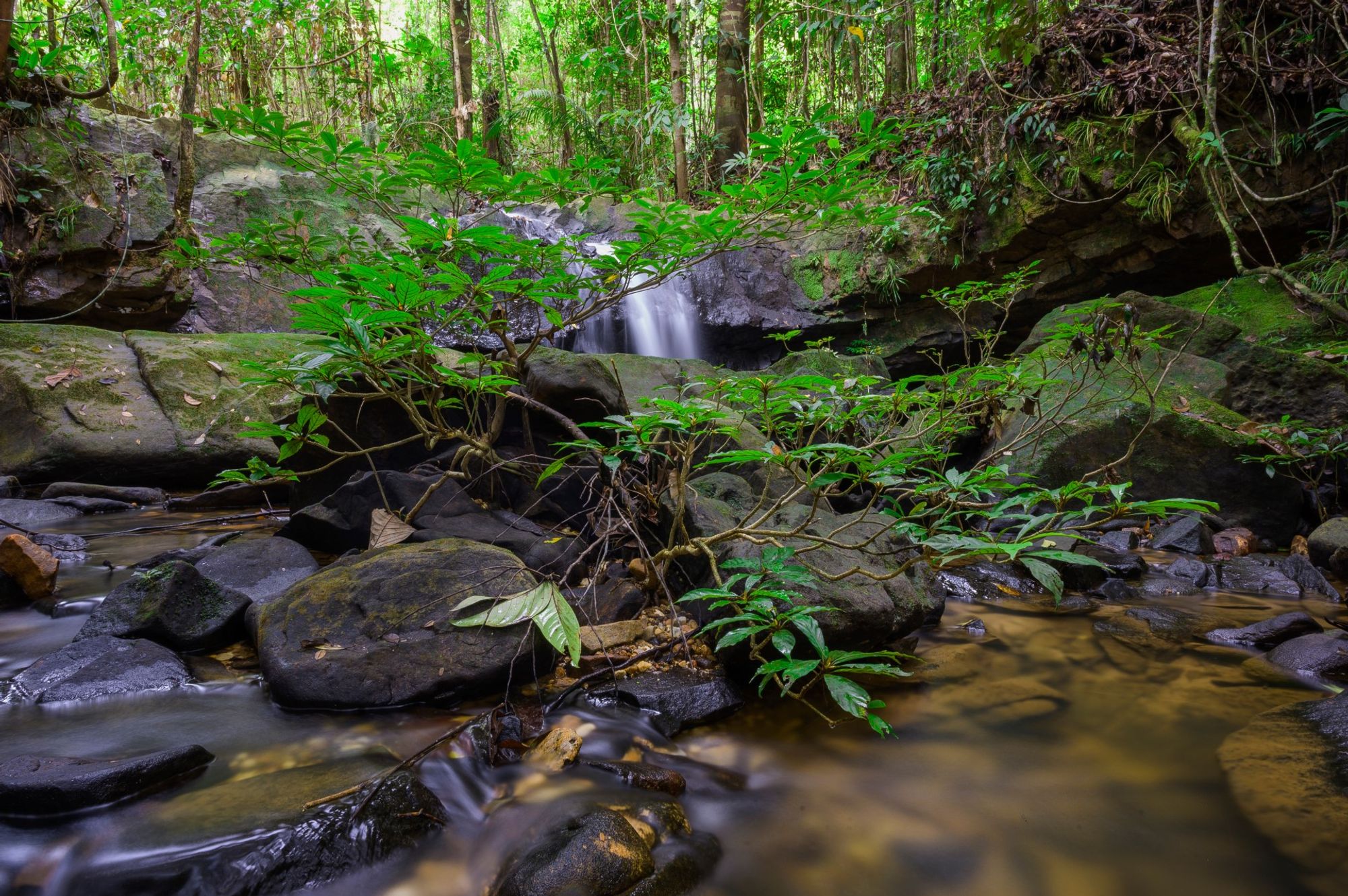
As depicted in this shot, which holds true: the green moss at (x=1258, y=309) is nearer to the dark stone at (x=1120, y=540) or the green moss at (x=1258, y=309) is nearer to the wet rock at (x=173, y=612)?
the dark stone at (x=1120, y=540)

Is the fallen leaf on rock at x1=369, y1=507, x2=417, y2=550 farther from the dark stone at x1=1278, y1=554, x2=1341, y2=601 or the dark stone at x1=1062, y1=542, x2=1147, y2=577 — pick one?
the dark stone at x1=1278, y1=554, x2=1341, y2=601

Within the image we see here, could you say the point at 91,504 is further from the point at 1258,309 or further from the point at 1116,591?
the point at 1258,309

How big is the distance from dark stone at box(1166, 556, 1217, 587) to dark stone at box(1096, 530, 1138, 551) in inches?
15.5

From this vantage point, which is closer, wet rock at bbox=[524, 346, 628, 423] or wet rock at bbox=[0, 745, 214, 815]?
wet rock at bbox=[0, 745, 214, 815]

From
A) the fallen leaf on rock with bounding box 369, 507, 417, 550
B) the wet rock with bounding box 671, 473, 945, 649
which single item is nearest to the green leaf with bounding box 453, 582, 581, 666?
the wet rock with bounding box 671, 473, 945, 649

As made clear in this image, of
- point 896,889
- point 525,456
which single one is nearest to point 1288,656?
point 896,889

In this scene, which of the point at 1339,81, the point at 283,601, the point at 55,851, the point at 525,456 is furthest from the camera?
the point at 1339,81

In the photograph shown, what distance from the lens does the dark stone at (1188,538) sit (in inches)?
168

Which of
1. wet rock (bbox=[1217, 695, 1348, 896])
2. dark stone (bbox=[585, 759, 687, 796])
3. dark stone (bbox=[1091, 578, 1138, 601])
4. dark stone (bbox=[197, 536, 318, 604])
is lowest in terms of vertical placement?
dark stone (bbox=[1091, 578, 1138, 601])

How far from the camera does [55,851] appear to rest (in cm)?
135

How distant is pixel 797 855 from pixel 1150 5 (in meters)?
8.22

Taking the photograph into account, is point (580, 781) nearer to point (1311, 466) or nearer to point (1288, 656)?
point (1288, 656)

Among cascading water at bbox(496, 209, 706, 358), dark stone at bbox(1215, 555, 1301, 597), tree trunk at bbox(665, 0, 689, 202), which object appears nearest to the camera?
dark stone at bbox(1215, 555, 1301, 597)

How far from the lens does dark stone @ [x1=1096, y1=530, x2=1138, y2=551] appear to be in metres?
4.32
